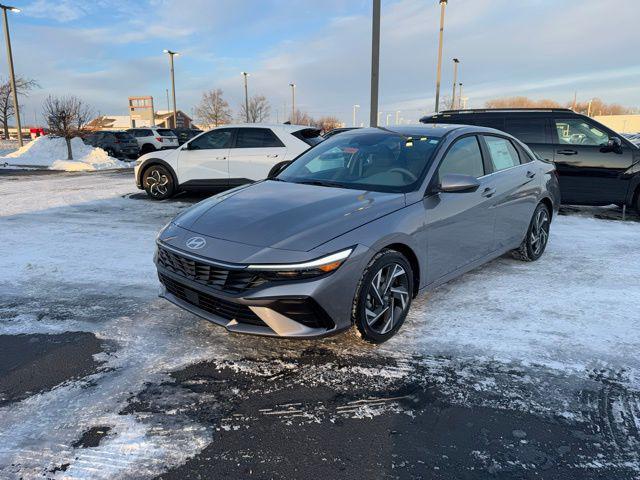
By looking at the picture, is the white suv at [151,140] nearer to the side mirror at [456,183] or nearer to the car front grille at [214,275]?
the car front grille at [214,275]

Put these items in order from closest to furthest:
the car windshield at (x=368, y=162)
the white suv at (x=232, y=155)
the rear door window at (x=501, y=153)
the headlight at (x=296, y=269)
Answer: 1. the headlight at (x=296, y=269)
2. the car windshield at (x=368, y=162)
3. the rear door window at (x=501, y=153)
4. the white suv at (x=232, y=155)

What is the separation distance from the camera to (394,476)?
87.4 inches

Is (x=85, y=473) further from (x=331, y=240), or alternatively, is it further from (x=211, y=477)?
(x=331, y=240)

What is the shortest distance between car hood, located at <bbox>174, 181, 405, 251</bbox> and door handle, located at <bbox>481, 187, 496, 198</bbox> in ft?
3.99

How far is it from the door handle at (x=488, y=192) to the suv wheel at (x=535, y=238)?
1144mm

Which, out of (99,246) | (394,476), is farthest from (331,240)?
(99,246)

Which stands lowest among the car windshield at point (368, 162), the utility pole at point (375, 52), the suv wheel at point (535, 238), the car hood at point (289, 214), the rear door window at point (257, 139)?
the suv wheel at point (535, 238)

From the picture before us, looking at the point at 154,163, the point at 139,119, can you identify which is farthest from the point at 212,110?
the point at 154,163

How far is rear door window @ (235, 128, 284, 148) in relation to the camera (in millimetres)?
9406

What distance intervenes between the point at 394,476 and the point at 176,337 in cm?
203

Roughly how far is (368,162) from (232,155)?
5704mm

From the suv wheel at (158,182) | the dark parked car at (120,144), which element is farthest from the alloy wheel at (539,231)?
the dark parked car at (120,144)

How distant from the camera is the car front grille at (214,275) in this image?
117 inches

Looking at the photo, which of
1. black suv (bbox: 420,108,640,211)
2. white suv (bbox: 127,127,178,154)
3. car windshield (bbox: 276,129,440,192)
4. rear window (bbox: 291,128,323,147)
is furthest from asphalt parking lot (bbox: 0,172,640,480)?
white suv (bbox: 127,127,178,154)
